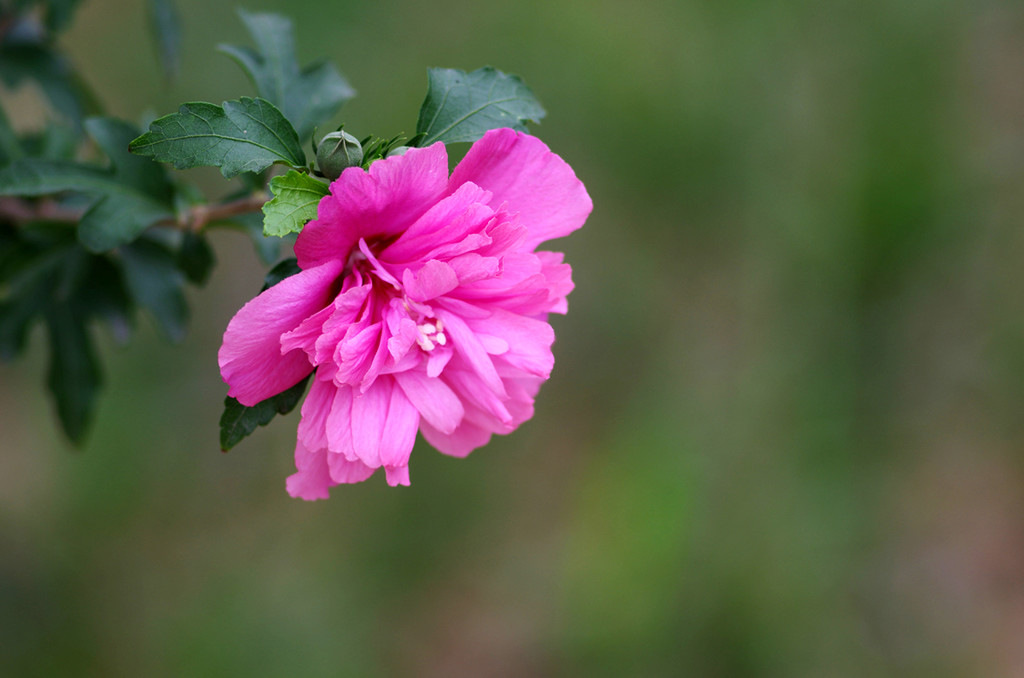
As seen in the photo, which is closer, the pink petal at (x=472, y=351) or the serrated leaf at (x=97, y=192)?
the pink petal at (x=472, y=351)

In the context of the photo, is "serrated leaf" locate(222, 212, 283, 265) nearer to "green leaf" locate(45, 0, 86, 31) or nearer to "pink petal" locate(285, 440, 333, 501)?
"pink petal" locate(285, 440, 333, 501)

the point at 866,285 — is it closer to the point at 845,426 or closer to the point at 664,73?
the point at 845,426

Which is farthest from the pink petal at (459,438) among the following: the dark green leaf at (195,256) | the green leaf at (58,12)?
the green leaf at (58,12)

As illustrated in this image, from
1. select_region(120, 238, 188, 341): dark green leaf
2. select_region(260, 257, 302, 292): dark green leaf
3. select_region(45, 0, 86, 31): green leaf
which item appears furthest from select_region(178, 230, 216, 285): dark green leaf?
select_region(45, 0, 86, 31): green leaf

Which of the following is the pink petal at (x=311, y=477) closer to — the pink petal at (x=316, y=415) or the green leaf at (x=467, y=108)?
the pink petal at (x=316, y=415)

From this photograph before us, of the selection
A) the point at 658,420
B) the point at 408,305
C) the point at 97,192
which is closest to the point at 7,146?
the point at 97,192
